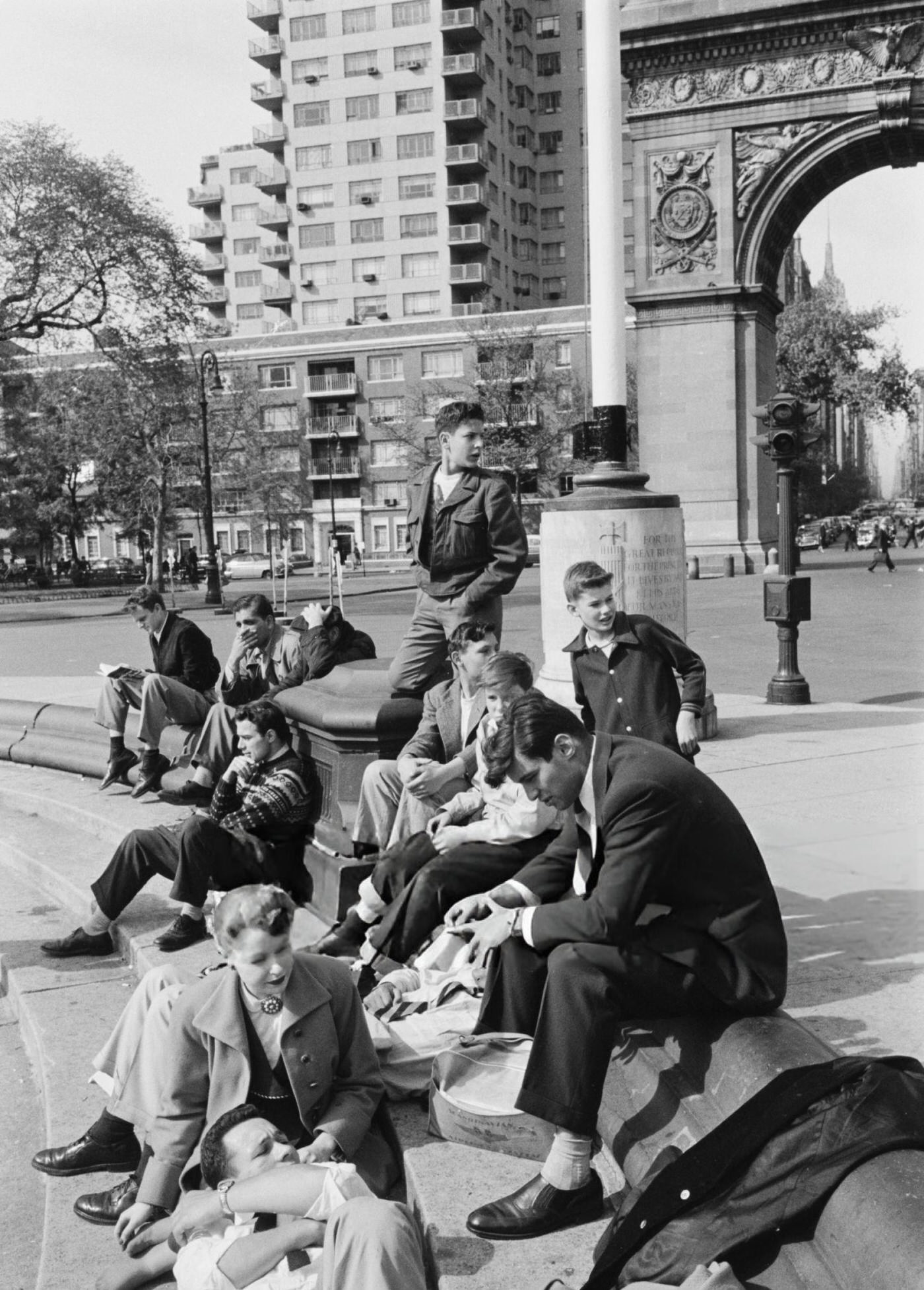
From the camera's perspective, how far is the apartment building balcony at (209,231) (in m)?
90.8

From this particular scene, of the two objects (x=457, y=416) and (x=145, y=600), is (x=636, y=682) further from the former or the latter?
(x=145, y=600)

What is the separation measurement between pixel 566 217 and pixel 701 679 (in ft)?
288

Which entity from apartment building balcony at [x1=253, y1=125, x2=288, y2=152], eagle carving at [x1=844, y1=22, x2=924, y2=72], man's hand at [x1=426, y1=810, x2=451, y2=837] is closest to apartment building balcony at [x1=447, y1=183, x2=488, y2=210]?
apartment building balcony at [x1=253, y1=125, x2=288, y2=152]

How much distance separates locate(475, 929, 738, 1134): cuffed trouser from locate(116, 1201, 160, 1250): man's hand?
3.72ft

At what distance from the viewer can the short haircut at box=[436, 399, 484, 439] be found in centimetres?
606

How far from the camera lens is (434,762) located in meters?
5.54

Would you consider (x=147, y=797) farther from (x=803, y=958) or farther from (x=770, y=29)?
(x=770, y=29)

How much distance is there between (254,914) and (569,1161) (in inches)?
41.1

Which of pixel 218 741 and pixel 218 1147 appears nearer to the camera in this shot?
pixel 218 1147

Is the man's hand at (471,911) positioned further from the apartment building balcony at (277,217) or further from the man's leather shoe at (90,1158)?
the apartment building balcony at (277,217)

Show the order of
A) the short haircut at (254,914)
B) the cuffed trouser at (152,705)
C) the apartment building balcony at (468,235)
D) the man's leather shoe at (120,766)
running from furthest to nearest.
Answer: the apartment building balcony at (468,235)
the man's leather shoe at (120,766)
the cuffed trouser at (152,705)
the short haircut at (254,914)

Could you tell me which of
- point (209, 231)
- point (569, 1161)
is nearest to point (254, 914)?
point (569, 1161)

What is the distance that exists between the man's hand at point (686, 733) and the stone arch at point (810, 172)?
85.8 ft

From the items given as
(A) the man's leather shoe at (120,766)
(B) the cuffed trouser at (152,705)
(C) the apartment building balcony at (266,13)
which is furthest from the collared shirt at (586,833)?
(C) the apartment building balcony at (266,13)
